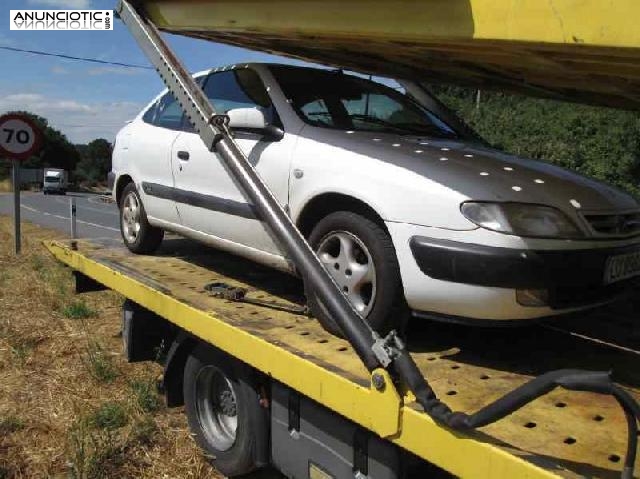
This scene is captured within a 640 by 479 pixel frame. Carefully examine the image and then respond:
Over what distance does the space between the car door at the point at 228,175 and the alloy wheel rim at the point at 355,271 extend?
1.83 feet

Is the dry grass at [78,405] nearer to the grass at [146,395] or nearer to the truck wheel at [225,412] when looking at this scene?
the grass at [146,395]

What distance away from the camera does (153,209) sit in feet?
15.3

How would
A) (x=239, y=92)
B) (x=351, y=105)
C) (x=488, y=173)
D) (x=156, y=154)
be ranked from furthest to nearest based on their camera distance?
1. (x=156, y=154)
2. (x=239, y=92)
3. (x=351, y=105)
4. (x=488, y=173)

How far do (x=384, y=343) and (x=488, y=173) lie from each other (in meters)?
0.93

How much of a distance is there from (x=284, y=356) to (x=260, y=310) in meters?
0.71

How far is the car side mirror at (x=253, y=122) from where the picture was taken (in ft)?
11.2

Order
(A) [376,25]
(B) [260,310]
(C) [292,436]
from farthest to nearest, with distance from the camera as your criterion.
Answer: (B) [260,310], (C) [292,436], (A) [376,25]

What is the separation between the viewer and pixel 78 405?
4117mm

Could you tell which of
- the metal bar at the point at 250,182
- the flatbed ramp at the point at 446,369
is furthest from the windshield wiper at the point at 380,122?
the flatbed ramp at the point at 446,369

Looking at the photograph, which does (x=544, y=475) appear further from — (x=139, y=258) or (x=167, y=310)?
(x=139, y=258)

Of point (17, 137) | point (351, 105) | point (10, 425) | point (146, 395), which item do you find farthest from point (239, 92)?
point (17, 137)

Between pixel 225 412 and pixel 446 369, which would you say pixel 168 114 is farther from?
pixel 446 369

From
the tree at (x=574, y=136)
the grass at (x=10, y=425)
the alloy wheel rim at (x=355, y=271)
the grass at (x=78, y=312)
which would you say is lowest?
the grass at (x=10, y=425)

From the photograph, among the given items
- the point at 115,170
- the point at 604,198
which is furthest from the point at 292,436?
the point at 115,170
